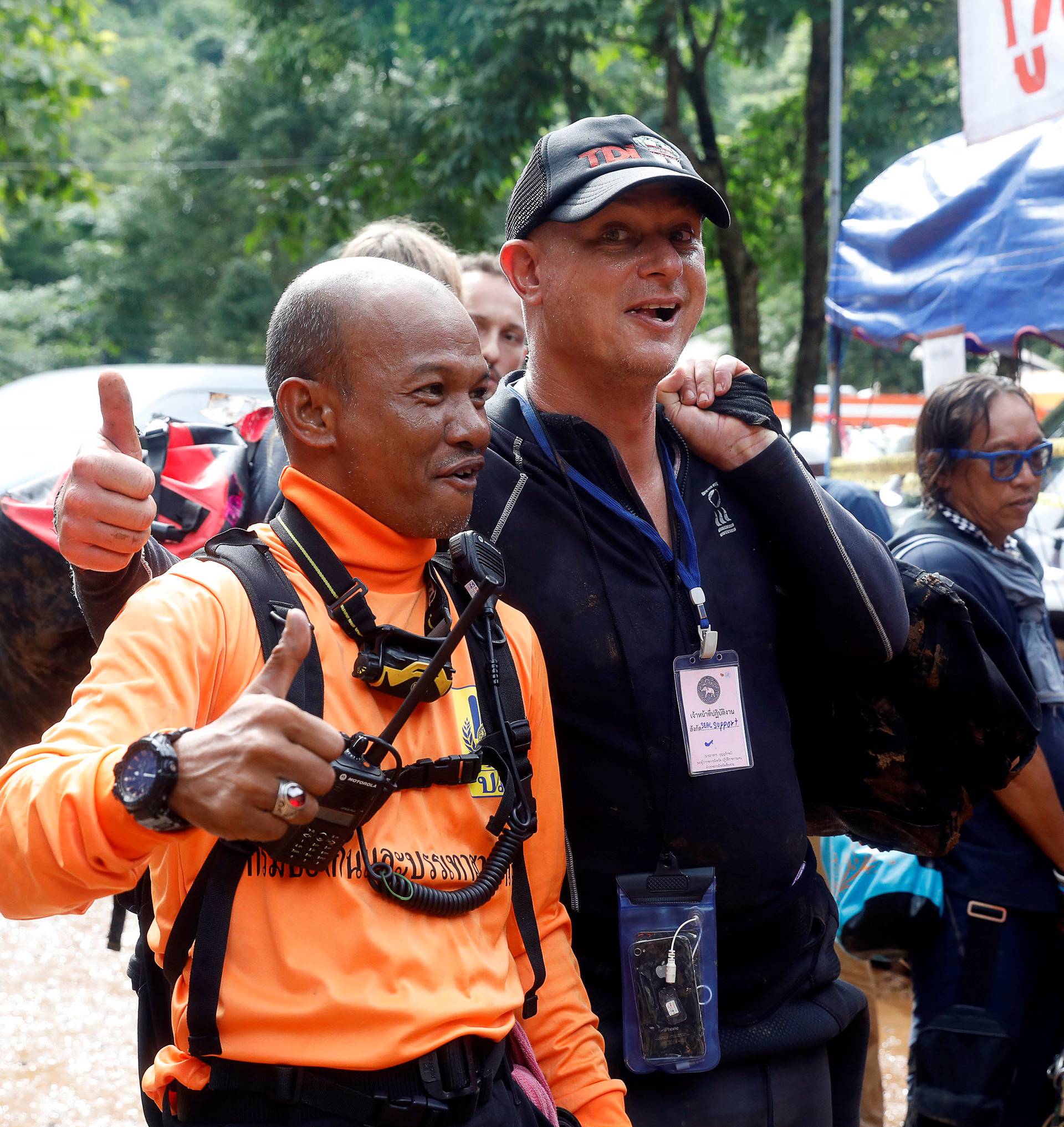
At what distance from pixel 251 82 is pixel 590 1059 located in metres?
22.8

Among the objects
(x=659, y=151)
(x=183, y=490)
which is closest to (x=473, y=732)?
(x=659, y=151)

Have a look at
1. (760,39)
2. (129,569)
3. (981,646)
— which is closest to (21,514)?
(129,569)

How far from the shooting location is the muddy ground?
4.58m

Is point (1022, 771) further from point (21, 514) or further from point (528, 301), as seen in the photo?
point (21, 514)

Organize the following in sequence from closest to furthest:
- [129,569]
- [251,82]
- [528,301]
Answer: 1. [129,569]
2. [528,301]
3. [251,82]

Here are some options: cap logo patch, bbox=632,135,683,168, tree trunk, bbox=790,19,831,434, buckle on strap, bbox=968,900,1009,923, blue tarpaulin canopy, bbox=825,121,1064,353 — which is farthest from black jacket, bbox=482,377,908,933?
tree trunk, bbox=790,19,831,434

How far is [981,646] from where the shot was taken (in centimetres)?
258

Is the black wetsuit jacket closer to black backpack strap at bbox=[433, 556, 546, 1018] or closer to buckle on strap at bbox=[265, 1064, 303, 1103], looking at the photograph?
black backpack strap at bbox=[433, 556, 546, 1018]

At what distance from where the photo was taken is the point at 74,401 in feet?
28.7

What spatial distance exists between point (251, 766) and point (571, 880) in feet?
3.35

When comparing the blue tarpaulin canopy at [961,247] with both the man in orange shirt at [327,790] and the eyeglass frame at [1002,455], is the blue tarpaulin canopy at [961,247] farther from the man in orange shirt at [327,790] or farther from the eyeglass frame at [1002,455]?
the man in orange shirt at [327,790]

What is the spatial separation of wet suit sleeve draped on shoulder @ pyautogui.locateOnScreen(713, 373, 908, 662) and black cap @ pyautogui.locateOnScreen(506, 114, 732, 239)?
17.3 inches

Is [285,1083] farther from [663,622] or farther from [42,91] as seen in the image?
[42,91]

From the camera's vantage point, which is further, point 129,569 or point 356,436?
point 129,569
